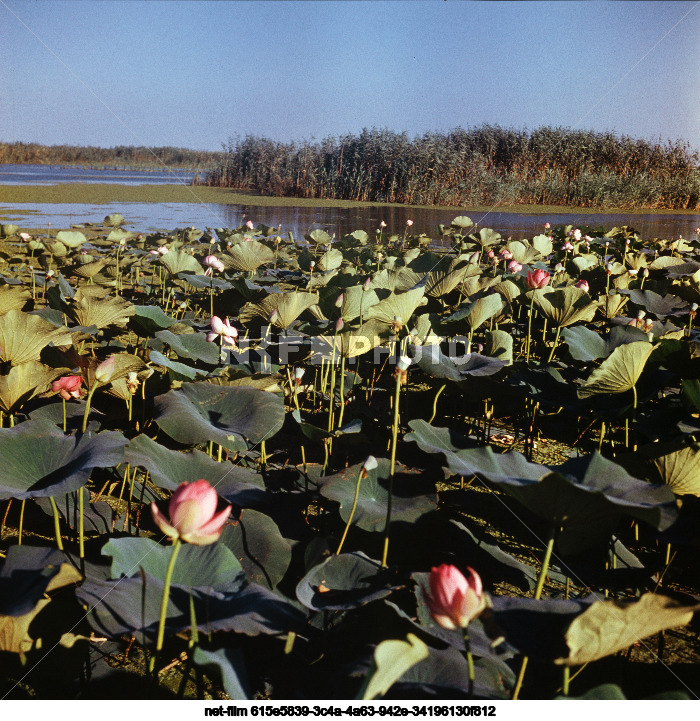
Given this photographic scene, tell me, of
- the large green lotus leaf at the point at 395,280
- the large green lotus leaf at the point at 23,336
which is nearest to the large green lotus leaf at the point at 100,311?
the large green lotus leaf at the point at 23,336

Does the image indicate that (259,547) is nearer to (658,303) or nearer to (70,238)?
(658,303)

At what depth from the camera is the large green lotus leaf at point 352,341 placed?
2297mm

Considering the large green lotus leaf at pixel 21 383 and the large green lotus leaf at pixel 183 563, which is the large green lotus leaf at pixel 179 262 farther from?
the large green lotus leaf at pixel 183 563

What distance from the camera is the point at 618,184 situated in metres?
14.4

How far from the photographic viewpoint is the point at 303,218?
10930 mm

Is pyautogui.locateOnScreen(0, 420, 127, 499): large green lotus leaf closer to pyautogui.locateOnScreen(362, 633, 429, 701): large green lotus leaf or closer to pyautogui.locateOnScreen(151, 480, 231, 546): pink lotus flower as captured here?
pyautogui.locateOnScreen(151, 480, 231, 546): pink lotus flower

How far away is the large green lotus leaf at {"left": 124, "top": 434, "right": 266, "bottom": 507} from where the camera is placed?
4.71ft

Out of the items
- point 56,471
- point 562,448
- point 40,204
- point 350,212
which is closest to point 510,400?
point 562,448

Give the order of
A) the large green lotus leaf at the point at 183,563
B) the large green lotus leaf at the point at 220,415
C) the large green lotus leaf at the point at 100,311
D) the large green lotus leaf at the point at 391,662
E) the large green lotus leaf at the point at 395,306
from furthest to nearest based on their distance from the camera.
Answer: the large green lotus leaf at the point at 100,311
the large green lotus leaf at the point at 395,306
the large green lotus leaf at the point at 220,415
the large green lotus leaf at the point at 183,563
the large green lotus leaf at the point at 391,662

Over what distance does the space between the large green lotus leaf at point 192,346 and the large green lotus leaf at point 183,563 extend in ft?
3.84

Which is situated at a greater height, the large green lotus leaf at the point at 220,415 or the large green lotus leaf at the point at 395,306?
the large green lotus leaf at the point at 395,306

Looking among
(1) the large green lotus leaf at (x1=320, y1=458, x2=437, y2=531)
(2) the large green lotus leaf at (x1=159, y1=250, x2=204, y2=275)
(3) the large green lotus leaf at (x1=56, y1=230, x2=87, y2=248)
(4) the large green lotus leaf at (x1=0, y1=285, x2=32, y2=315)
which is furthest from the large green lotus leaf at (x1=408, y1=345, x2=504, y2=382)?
(3) the large green lotus leaf at (x1=56, y1=230, x2=87, y2=248)

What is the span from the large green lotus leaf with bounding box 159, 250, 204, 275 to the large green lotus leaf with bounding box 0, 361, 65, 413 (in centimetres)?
210

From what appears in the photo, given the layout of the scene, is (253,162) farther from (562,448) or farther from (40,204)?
(562,448)
